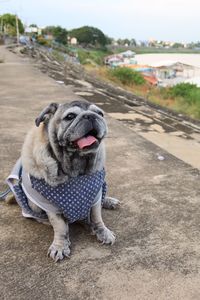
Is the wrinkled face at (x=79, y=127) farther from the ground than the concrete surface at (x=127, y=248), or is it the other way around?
the wrinkled face at (x=79, y=127)

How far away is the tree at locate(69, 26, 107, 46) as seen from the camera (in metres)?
89.4

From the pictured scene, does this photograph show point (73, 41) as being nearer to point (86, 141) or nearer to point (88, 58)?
point (88, 58)

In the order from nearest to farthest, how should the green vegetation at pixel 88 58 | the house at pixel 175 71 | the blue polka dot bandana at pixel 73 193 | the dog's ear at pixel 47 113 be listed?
the dog's ear at pixel 47 113 → the blue polka dot bandana at pixel 73 193 → the house at pixel 175 71 → the green vegetation at pixel 88 58

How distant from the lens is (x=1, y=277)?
89.7 inches

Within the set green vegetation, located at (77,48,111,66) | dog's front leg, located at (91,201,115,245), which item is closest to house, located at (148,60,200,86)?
green vegetation, located at (77,48,111,66)

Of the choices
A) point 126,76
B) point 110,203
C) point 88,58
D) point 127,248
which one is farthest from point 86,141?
point 88,58

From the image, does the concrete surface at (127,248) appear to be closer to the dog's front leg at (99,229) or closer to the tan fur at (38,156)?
the dog's front leg at (99,229)

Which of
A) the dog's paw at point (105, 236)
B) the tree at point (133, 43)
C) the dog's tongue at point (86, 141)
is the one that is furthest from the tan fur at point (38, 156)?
the tree at point (133, 43)

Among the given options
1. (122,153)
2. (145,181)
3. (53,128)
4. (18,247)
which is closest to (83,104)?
(53,128)

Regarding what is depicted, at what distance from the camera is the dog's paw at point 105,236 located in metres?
2.61

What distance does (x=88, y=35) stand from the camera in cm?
8881

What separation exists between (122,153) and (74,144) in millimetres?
2422

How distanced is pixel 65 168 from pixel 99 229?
0.52 m

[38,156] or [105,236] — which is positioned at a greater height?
[38,156]
